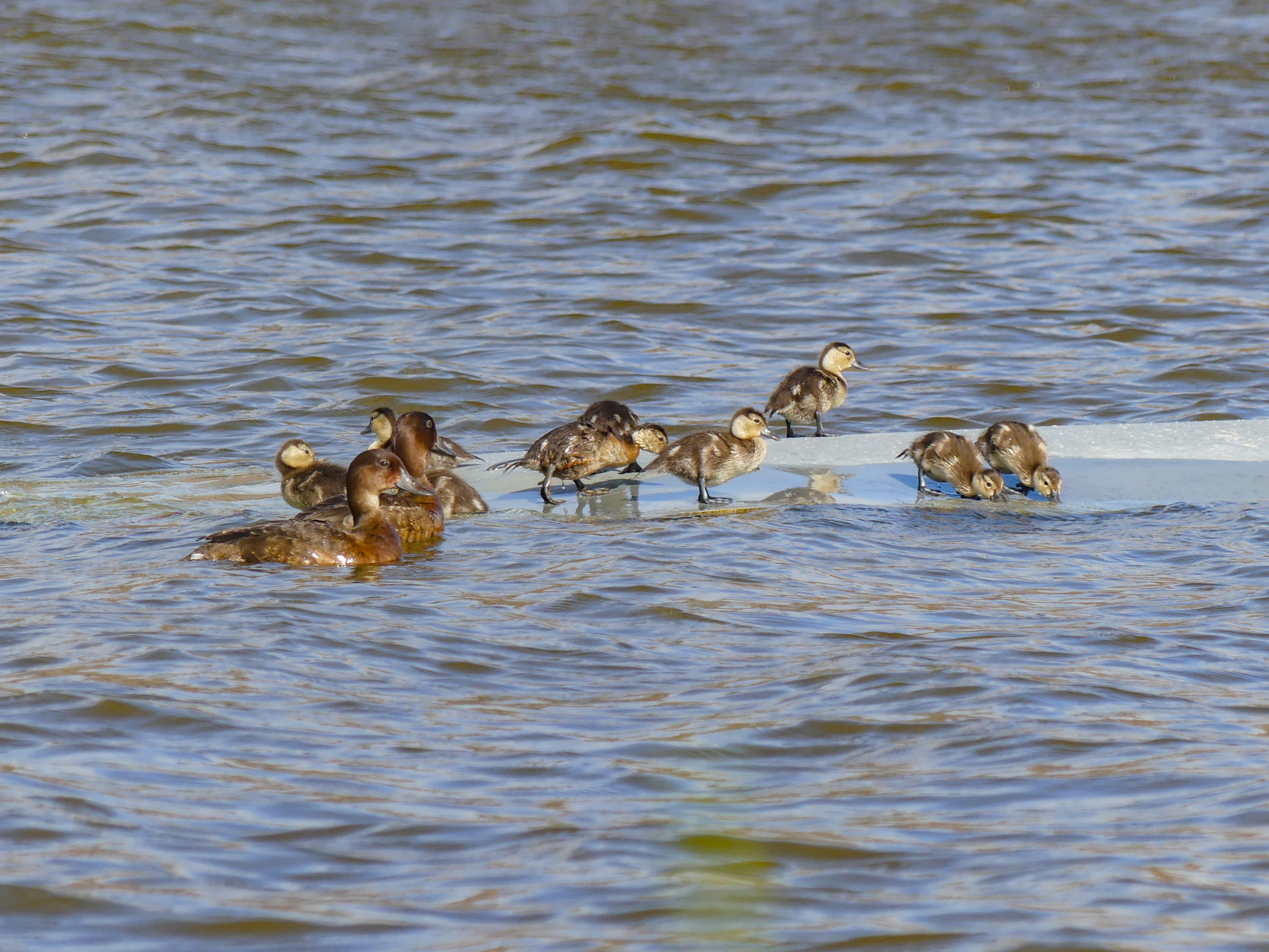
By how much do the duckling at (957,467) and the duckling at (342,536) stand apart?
228 cm

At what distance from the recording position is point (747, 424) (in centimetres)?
788

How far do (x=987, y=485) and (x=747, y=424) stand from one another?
43.0 inches

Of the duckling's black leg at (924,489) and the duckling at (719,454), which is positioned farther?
the duckling's black leg at (924,489)

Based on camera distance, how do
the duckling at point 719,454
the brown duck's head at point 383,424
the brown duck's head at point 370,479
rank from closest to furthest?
the brown duck's head at point 370,479
the duckling at point 719,454
the brown duck's head at point 383,424

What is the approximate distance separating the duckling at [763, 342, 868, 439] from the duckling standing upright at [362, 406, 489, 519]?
71.5 inches

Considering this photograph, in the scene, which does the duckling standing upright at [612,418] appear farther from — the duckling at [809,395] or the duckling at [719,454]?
the duckling at [809,395]

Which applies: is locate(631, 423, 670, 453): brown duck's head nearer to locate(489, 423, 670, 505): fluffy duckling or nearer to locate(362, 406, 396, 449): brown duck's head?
locate(489, 423, 670, 505): fluffy duckling

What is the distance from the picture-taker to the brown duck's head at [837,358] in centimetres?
991

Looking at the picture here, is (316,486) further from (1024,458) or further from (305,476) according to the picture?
(1024,458)

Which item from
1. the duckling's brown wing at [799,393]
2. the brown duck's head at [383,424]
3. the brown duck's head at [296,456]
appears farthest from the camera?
the duckling's brown wing at [799,393]

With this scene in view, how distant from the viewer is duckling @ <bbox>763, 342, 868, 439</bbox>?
956 cm

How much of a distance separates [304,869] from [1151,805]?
1.92 m

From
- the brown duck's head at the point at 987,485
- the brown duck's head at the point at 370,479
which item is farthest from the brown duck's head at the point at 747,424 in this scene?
the brown duck's head at the point at 370,479

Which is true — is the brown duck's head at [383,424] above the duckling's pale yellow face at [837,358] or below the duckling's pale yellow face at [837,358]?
below
